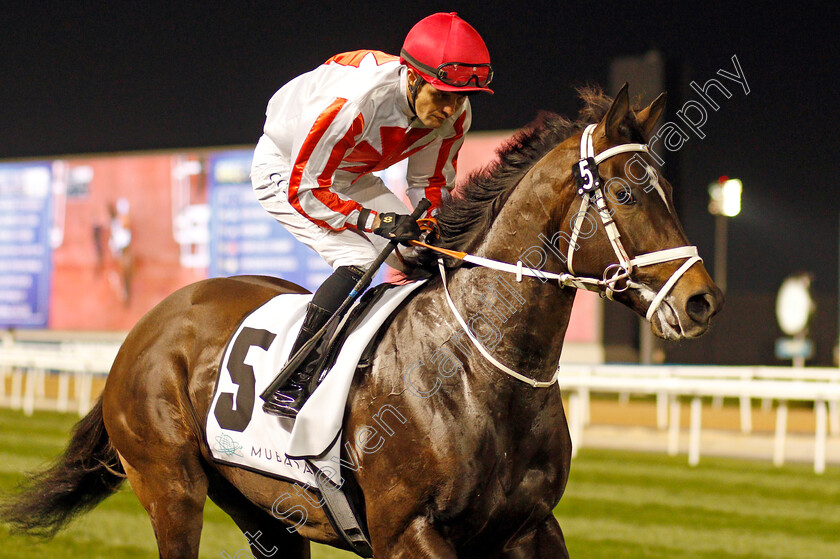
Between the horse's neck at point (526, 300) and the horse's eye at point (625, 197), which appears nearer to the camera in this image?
the horse's eye at point (625, 197)

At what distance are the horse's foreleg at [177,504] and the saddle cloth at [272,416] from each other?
0.17m

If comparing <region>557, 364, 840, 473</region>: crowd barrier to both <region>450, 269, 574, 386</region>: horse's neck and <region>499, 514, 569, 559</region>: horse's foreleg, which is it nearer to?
<region>499, 514, 569, 559</region>: horse's foreleg

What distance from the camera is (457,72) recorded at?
2.37m

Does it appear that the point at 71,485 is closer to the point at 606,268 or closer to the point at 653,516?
the point at 606,268

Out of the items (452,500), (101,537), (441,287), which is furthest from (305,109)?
(101,537)

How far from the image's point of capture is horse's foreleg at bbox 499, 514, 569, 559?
2.27 meters

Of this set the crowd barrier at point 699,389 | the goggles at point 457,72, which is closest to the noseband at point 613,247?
the goggles at point 457,72

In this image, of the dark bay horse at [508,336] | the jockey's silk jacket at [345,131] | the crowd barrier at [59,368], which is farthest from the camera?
the crowd barrier at [59,368]

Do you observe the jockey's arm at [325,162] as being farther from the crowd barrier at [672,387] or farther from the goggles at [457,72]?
the crowd barrier at [672,387]

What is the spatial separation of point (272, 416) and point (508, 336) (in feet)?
2.51

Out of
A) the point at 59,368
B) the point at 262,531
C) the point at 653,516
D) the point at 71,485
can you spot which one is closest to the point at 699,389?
the point at 653,516

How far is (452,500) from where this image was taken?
213 cm

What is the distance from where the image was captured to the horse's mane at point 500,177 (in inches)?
92.3

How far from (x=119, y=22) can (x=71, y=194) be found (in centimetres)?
344
